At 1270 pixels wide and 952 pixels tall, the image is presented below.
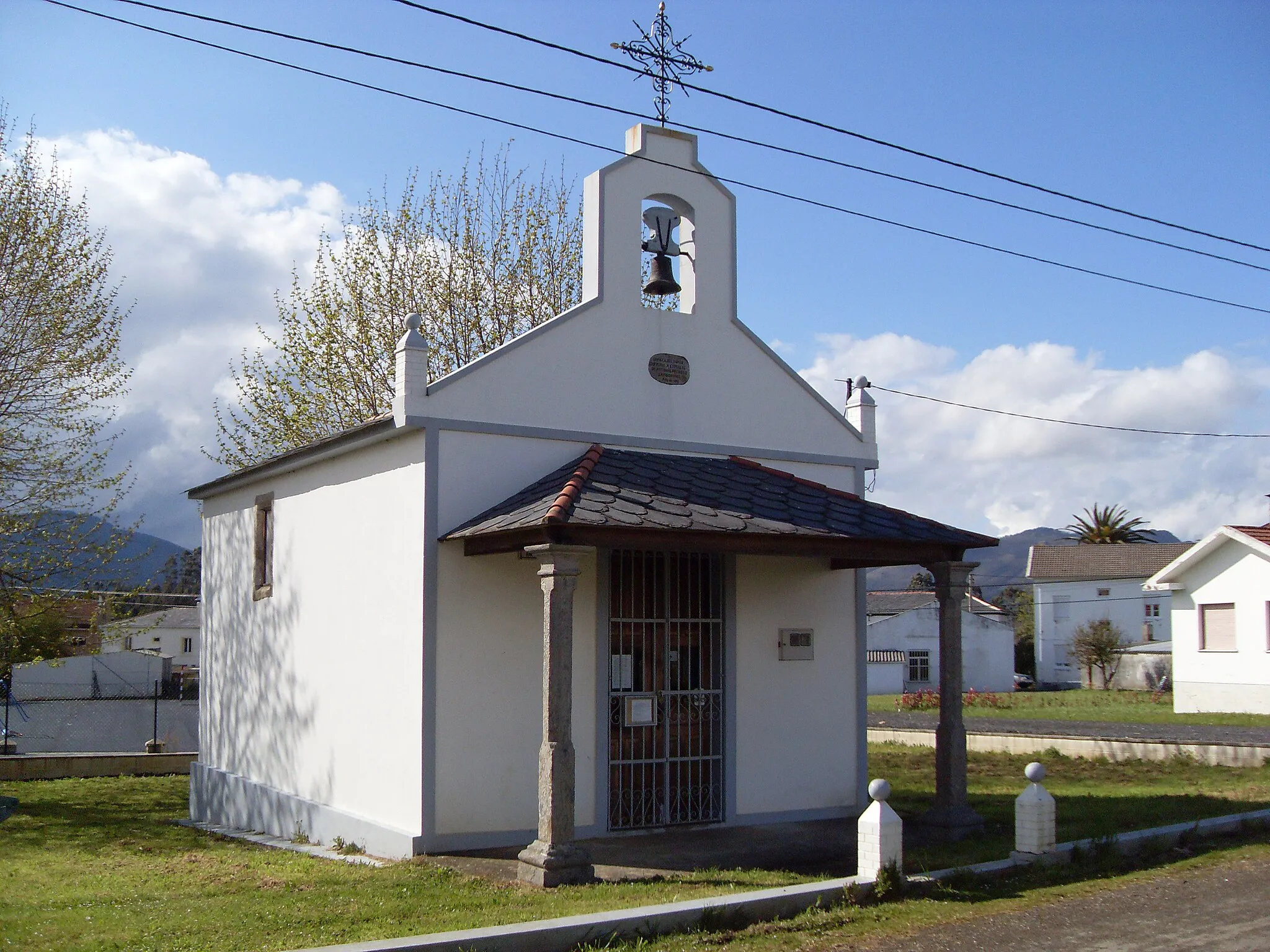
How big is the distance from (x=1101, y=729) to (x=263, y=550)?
1610 centimetres

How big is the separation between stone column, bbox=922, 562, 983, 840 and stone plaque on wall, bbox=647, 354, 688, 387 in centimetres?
297

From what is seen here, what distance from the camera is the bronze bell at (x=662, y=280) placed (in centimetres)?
1170

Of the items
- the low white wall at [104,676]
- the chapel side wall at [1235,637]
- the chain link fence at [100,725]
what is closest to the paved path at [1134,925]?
the chain link fence at [100,725]

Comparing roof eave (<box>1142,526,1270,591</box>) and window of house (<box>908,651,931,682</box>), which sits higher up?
roof eave (<box>1142,526,1270,591</box>)

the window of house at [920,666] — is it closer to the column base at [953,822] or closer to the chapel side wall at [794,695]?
the chapel side wall at [794,695]

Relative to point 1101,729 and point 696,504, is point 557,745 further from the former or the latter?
point 1101,729

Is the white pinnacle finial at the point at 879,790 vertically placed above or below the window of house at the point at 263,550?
below

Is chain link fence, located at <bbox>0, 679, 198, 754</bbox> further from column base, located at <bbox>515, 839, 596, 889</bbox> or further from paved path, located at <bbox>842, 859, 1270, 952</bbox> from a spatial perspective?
paved path, located at <bbox>842, 859, 1270, 952</bbox>

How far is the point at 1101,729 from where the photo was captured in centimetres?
2264

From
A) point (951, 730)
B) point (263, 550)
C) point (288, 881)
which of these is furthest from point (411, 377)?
point (951, 730)

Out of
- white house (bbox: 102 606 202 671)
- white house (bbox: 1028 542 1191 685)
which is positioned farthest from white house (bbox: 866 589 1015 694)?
white house (bbox: 102 606 202 671)

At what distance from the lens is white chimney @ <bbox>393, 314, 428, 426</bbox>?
10.2m

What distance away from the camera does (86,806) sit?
16625mm

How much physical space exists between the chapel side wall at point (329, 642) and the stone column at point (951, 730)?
4.65m
